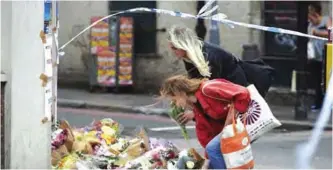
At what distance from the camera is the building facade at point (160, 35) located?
48.2ft

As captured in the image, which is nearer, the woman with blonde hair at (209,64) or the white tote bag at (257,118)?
the white tote bag at (257,118)

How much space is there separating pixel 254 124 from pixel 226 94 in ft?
1.59

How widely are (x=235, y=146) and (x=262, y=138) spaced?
600cm

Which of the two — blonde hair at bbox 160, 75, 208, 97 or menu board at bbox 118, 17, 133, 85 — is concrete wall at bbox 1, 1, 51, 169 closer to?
blonde hair at bbox 160, 75, 208, 97

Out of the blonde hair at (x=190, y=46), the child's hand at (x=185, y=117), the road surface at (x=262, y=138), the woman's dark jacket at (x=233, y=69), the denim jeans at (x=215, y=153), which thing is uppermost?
the blonde hair at (x=190, y=46)

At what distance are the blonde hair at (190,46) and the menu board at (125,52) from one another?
1009cm

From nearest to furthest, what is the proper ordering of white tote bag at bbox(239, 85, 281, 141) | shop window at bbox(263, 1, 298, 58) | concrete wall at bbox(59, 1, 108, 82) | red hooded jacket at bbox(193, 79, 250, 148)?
red hooded jacket at bbox(193, 79, 250, 148) < white tote bag at bbox(239, 85, 281, 141) < shop window at bbox(263, 1, 298, 58) < concrete wall at bbox(59, 1, 108, 82)

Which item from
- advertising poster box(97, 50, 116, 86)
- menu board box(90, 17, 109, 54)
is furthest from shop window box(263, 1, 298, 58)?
menu board box(90, 17, 109, 54)

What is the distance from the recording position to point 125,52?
16062 mm

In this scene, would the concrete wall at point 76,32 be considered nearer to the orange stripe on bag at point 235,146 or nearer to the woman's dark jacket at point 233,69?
the woman's dark jacket at point 233,69

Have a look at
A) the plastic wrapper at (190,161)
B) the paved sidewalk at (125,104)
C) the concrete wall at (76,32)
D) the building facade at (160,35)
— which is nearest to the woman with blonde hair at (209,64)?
the plastic wrapper at (190,161)

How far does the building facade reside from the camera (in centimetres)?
1470

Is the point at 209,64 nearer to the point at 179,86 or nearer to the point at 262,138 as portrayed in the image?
the point at 179,86

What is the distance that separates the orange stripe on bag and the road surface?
2.70 meters
